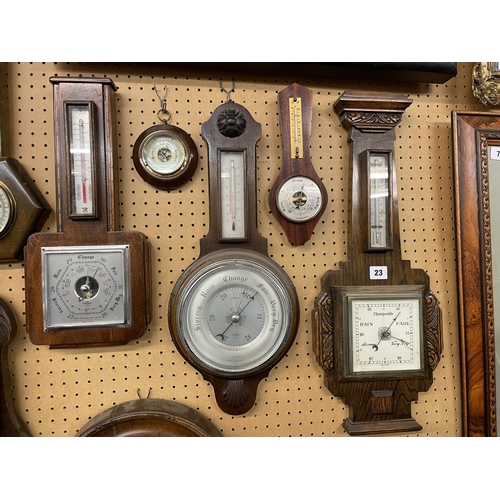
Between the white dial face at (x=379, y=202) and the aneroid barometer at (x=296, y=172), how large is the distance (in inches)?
7.0

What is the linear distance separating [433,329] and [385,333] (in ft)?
0.62

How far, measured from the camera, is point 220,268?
43.3 inches

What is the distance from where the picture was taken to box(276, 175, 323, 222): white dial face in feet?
3.79

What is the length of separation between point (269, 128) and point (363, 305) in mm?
703

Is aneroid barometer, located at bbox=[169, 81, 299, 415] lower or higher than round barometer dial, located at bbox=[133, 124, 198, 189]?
lower

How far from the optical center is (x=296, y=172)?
1.16m

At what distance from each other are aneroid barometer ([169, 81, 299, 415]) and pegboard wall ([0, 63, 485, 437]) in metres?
0.06

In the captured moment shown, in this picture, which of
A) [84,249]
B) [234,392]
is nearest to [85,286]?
[84,249]

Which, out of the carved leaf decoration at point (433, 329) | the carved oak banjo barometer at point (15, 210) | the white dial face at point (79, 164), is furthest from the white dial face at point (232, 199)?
the carved leaf decoration at point (433, 329)

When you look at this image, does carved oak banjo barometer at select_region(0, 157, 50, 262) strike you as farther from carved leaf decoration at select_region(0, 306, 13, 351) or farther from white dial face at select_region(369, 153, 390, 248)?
white dial face at select_region(369, 153, 390, 248)

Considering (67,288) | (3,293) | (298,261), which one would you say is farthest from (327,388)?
(3,293)

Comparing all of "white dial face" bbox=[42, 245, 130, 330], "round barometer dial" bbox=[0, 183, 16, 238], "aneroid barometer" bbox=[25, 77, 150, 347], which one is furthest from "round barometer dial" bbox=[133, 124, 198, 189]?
"round barometer dial" bbox=[0, 183, 16, 238]

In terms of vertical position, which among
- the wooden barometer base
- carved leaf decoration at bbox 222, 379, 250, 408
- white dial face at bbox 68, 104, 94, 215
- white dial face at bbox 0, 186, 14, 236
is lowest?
the wooden barometer base

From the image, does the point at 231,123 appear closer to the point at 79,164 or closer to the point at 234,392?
the point at 79,164
